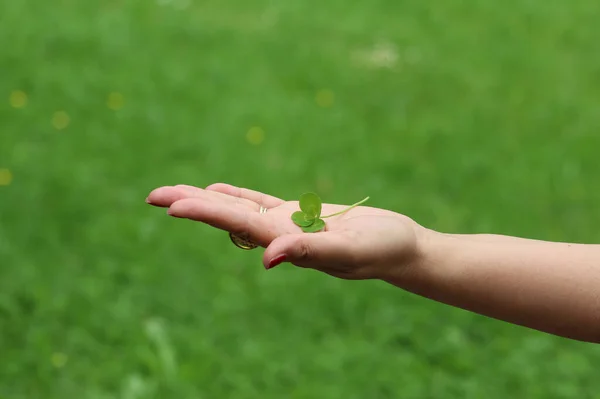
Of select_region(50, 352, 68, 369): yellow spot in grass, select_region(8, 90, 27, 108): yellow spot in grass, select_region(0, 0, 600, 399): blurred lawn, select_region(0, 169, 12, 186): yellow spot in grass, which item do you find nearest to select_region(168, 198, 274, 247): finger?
select_region(0, 0, 600, 399): blurred lawn

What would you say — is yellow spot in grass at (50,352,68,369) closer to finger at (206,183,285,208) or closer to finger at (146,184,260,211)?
finger at (206,183,285,208)

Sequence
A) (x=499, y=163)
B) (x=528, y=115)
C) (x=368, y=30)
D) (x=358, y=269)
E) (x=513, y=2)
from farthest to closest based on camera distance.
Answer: (x=513, y=2) → (x=368, y=30) → (x=528, y=115) → (x=499, y=163) → (x=358, y=269)

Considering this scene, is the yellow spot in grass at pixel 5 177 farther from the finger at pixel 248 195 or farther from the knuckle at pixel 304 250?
the knuckle at pixel 304 250

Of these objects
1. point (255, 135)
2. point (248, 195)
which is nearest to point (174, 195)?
point (248, 195)

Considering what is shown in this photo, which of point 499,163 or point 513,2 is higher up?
point 513,2

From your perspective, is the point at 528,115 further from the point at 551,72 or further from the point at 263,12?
the point at 263,12

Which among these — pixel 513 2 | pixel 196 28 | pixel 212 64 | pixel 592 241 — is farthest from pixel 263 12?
pixel 592 241

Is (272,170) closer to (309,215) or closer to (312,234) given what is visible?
(309,215)

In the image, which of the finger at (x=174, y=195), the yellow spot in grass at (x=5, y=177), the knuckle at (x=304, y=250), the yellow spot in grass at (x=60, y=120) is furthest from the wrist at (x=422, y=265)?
the yellow spot in grass at (x=60, y=120)
